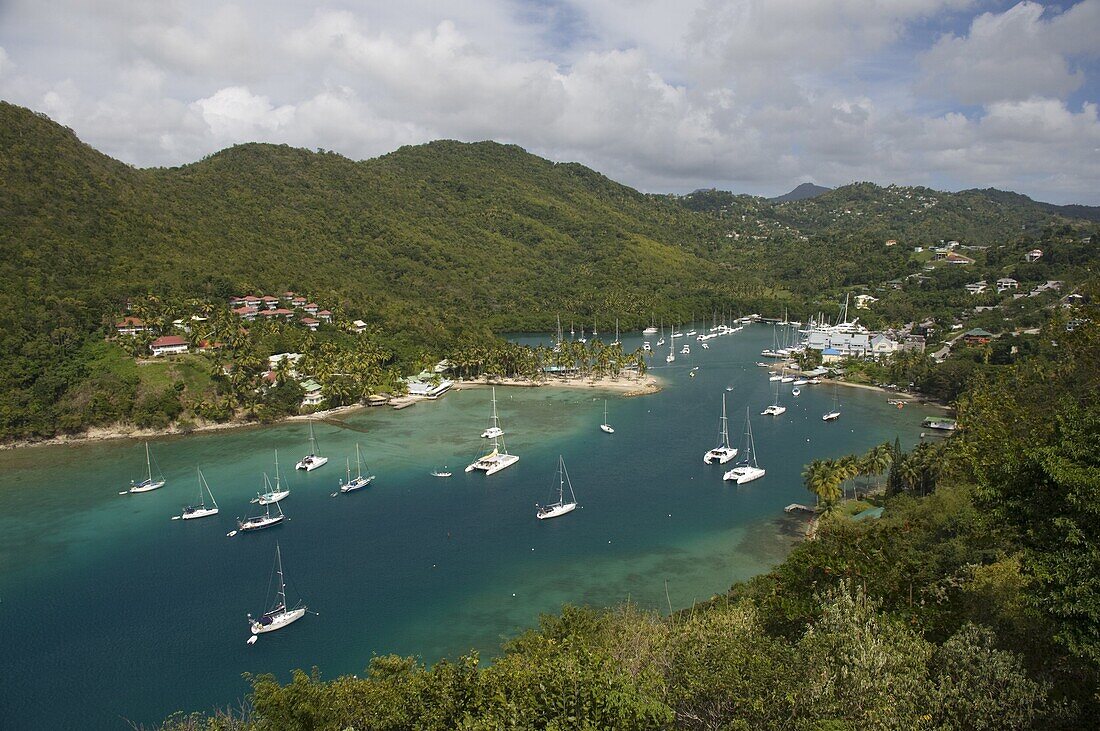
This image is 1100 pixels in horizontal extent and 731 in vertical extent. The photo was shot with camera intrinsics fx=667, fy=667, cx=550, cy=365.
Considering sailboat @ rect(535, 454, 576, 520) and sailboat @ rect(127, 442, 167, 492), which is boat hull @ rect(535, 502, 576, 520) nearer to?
sailboat @ rect(535, 454, 576, 520)

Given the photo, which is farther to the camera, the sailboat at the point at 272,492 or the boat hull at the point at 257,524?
the sailboat at the point at 272,492

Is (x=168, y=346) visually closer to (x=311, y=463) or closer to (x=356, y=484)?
(x=311, y=463)

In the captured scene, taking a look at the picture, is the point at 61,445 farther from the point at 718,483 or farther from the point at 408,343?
the point at 718,483

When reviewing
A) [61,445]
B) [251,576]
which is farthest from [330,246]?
[251,576]

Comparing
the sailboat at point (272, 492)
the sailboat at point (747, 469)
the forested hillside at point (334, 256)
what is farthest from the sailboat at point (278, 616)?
the forested hillside at point (334, 256)

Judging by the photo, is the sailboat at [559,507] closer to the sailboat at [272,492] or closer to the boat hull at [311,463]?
the sailboat at [272,492]

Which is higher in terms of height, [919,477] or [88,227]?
[88,227]
